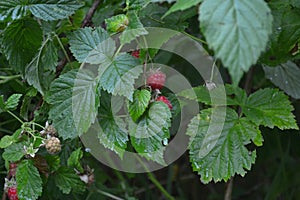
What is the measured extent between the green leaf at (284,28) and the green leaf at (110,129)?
0.34 metres

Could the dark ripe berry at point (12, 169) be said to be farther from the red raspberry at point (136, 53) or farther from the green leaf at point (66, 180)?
the red raspberry at point (136, 53)

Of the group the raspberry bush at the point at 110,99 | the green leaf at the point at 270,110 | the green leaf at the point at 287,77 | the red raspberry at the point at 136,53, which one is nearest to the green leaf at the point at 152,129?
the raspberry bush at the point at 110,99

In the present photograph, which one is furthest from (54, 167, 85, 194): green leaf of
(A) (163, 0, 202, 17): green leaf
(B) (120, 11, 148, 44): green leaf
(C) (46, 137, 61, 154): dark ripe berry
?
(A) (163, 0, 202, 17): green leaf

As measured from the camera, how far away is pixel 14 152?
0.97 meters

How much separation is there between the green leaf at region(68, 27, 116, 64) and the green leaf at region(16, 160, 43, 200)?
0.76 feet

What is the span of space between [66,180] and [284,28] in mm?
555

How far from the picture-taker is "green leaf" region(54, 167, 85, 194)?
106cm

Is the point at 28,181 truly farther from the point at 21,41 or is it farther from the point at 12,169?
the point at 21,41

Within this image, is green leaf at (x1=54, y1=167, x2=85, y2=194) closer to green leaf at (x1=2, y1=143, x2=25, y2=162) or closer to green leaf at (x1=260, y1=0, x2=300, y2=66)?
green leaf at (x1=2, y1=143, x2=25, y2=162)

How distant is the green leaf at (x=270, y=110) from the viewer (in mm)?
996

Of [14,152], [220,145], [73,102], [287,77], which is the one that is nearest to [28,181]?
[14,152]

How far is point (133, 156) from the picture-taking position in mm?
1239

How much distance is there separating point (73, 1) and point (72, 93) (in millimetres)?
182

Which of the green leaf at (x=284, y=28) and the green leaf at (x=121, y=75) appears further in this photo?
the green leaf at (x=284, y=28)
